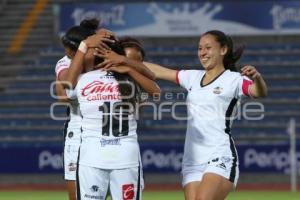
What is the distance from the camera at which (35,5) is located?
24.9 m

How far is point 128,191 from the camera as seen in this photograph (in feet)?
19.9

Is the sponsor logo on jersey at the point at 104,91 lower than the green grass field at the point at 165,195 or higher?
higher

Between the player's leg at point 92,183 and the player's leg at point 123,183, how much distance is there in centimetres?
6

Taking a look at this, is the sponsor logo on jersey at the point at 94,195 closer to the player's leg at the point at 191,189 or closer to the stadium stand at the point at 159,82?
the player's leg at the point at 191,189

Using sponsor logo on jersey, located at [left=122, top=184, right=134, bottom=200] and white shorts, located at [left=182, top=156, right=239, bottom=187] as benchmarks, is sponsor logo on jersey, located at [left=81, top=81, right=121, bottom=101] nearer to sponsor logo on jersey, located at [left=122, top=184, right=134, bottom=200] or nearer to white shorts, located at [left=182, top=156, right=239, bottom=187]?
sponsor logo on jersey, located at [left=122, top=184, right=134, bottom=200]

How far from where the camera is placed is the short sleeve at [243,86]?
727 centimetres

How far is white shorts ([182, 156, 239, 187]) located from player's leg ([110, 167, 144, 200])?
4.07ft

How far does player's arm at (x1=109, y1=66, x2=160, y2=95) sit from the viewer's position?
6.05 m

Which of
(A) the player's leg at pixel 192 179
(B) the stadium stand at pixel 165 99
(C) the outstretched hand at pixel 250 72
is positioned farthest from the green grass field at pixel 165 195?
(C) the outstretched hand at pixel 250 72

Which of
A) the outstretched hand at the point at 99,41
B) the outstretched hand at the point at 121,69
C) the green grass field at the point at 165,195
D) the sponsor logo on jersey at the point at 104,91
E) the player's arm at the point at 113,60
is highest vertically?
the outstretched hand at the point at 99,41

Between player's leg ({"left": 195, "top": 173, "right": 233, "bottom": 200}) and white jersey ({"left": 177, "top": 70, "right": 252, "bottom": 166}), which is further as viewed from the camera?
white jersey ({"left": 177, "top": 70, "right": 252, "bottom": 166})

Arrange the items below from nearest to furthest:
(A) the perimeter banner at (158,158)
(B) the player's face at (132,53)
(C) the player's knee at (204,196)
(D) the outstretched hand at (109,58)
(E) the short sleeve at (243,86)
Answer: (D) the outstretched hand at (109,58)
(C) the player's knee at (204,196)
(E) the short sleeve at (243,86)
(B) the player's face at (132,53)
(A) the perimeter banner at (158,158)

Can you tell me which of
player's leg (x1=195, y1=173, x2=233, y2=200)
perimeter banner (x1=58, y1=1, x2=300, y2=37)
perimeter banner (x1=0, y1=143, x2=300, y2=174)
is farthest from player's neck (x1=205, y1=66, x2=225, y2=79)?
perimeter banner (x1=58, y1=1, x2=300, y2=37)

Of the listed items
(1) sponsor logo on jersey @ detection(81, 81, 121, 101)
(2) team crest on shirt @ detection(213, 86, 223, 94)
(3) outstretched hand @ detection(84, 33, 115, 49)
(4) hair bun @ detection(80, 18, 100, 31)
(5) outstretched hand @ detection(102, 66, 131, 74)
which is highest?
(4) hair bun @ detection(80, 18, 100, 31)
